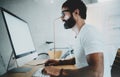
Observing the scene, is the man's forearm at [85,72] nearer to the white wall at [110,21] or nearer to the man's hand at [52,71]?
the man's hand at [52,71]

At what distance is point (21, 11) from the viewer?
129 cm

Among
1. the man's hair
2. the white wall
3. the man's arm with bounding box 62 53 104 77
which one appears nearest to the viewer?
the man's arm with bounding box 62 53 104 77

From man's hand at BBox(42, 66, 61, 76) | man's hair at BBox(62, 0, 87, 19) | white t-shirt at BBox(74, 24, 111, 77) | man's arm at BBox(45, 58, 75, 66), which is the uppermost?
man's hair at BBox(62, 0, 87, 19)

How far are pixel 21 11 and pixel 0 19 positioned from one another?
240mm

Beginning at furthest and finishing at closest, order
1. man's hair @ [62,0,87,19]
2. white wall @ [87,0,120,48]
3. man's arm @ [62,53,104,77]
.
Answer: white wall @ [87,0,120,48] < man's hair @ [62,0,87,19] < man's arm @ [62,53,104,77]

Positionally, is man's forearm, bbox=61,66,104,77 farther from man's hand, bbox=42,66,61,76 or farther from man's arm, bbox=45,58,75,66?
man's arm, bbox=45,58,75,66

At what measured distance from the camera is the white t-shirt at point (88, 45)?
758 millimetres

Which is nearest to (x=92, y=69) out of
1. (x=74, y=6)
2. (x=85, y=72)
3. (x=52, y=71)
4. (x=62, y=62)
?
(x=85, y=72)

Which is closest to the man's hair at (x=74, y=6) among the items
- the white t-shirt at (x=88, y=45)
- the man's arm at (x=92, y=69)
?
the white t-shirt at (x=88, y=45)

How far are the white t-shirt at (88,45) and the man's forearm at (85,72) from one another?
6 centimetres

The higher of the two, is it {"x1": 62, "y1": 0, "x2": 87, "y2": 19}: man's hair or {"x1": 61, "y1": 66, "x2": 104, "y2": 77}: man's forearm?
{"x1": 62, "y1": 0, "x2": 87, "y2": 19}: man's hair

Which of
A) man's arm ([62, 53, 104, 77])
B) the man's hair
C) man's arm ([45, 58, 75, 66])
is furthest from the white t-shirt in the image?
man's arm ([45, 58, 75, 66])

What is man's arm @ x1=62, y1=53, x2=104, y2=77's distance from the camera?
73 centimetres

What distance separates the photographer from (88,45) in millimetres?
→ 770
